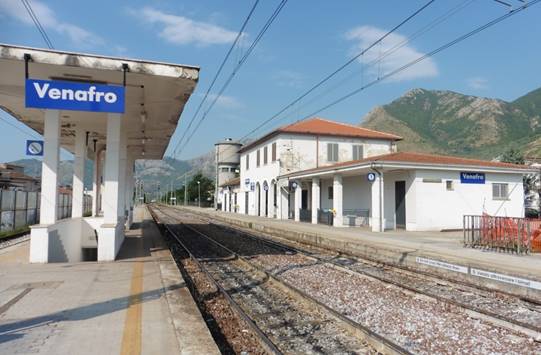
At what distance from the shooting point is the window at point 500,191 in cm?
2422

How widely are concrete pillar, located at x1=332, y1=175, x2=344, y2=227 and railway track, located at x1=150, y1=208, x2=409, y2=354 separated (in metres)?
15.6

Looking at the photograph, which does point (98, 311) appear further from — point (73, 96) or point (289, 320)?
point (73, 96)

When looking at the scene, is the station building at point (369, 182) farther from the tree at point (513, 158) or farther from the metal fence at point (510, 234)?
the tree at point (513, 158)

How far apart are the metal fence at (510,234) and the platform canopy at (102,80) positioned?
10.9 metres

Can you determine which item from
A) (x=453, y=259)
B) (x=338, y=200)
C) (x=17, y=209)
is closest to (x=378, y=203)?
(x=338, y=200)

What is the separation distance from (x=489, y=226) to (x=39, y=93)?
14.1 metres

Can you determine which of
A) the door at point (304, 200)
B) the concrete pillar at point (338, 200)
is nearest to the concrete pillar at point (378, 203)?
the concrete pillar at point (338, 200)

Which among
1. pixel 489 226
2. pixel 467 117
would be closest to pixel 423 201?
pixel 489 226

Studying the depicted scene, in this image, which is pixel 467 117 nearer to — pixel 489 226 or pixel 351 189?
pixel 351 189

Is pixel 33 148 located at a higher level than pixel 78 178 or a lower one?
higher

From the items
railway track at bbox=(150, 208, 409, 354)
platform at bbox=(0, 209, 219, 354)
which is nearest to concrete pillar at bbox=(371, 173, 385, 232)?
railway track at bbox=(150, 208, 409, 354)

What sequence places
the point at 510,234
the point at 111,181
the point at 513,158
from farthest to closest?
the point at 513,158, the point at 510,234, the point at 111,181

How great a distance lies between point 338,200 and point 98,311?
21.6m

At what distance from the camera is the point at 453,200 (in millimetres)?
23203
